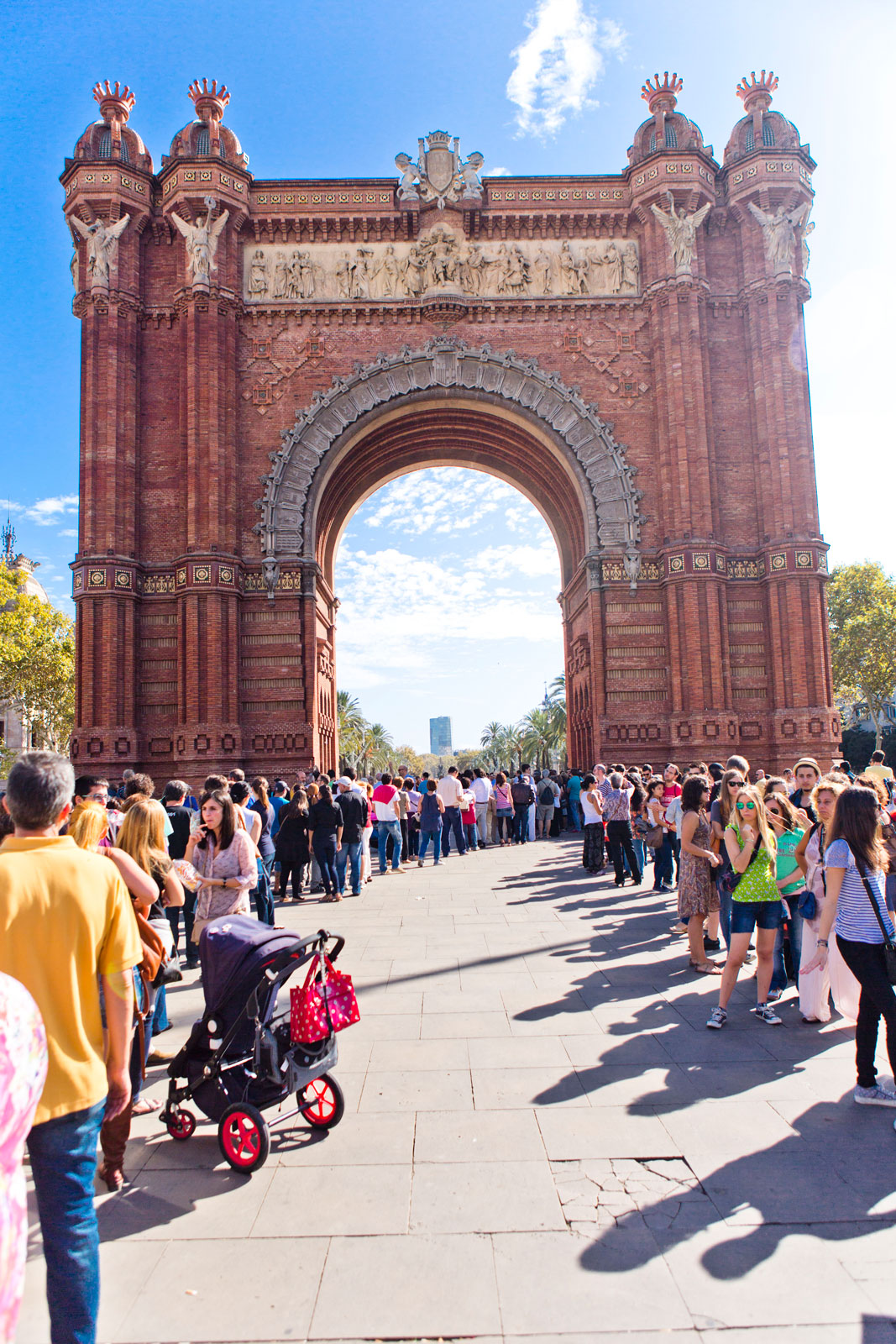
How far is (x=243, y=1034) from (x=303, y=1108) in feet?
1.98

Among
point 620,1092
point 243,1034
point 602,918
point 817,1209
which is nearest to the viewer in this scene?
point 817,1209

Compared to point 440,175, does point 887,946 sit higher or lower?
lower

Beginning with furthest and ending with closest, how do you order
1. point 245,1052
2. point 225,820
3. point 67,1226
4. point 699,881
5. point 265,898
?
point 265,898 < point 699,881 < point 225,820 < point 245,1052 < point 67,1226

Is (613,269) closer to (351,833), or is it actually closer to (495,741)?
(351,833)

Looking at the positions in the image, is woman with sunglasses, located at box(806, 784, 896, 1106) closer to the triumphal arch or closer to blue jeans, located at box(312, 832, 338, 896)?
blue jeans, located at box(312, 832, 338, 896)

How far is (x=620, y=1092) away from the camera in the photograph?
16.1 ft

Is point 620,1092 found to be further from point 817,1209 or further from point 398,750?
point 398,750

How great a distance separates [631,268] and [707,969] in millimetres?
20344

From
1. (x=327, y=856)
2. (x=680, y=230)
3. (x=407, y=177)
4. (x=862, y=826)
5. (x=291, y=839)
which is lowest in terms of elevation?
(x=327, y=856)

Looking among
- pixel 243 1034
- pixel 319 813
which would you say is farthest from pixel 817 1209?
pixel 319 813

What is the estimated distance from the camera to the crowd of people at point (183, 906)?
260 cm

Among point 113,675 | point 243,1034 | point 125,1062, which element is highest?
point 113,675

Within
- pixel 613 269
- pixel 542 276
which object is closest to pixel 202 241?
pixel 542 276

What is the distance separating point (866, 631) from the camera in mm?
39344
